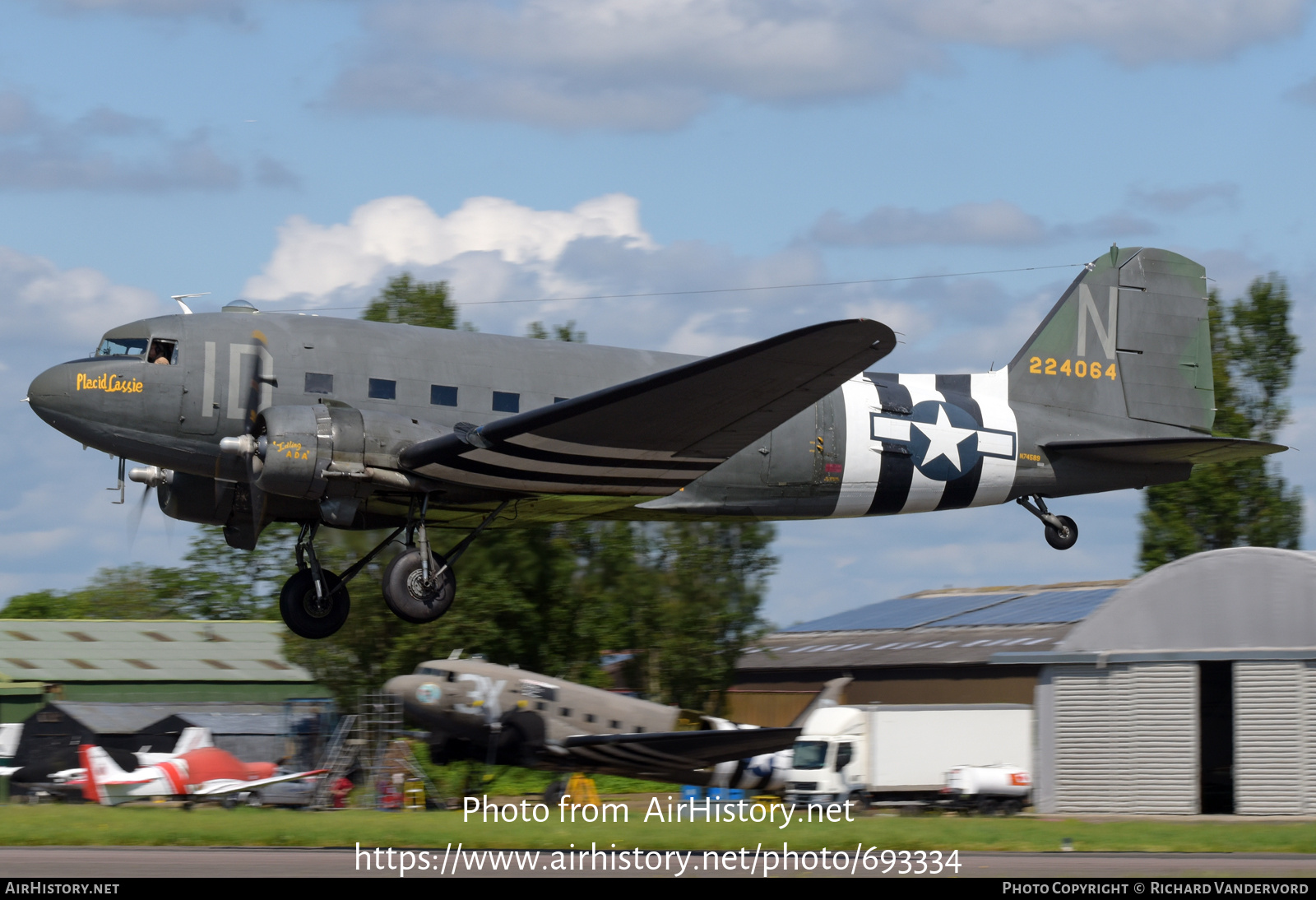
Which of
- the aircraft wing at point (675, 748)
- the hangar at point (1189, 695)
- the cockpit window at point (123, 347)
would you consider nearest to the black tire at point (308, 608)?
the cockpit window at point (123, 347)

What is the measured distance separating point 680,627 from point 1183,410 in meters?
15.9

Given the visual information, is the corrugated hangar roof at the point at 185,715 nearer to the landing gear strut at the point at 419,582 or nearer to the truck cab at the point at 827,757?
the truck cab at the point at 827,757

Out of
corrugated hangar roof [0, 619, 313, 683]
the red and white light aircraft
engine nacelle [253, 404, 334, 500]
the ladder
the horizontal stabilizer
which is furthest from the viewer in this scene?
corrugated hangar roof [0, 619, 313, 683]

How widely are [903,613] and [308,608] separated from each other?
96.4ft

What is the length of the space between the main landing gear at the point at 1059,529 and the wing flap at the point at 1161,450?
2.45 ft

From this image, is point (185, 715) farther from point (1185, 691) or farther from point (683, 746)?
point (1185, 691)

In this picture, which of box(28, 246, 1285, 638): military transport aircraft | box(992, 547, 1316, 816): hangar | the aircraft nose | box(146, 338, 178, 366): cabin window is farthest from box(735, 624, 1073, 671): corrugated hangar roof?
the aircraft nose

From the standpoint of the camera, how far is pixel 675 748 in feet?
76.2

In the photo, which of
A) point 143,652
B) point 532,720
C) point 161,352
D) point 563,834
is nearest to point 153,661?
point 143,652

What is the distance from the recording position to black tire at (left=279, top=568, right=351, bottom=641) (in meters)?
16.6

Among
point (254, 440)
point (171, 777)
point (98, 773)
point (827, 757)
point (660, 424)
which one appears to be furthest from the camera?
point (827, 757)

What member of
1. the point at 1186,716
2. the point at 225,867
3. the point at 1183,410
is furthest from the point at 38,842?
the point at 1186,716

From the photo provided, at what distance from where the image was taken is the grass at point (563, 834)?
15.7 meters

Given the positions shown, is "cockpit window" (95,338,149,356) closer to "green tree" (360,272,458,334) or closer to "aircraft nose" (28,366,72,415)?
"aircraft nose" (28,366,72,415)
